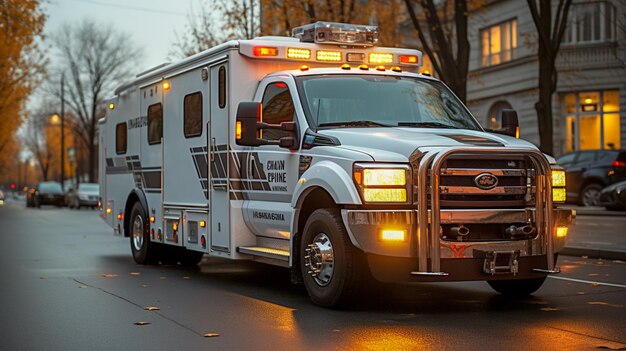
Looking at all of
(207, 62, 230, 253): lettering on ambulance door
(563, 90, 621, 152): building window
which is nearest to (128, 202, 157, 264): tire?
(207, 62, 230, 253): lettering on ambulance door

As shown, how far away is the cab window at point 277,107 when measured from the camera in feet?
33.3

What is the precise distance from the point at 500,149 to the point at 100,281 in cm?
548

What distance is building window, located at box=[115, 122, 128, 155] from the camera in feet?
50.4

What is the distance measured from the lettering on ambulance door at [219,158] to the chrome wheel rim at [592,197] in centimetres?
1853

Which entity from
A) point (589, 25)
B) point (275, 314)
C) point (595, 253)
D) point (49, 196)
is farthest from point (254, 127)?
point (49, 196)

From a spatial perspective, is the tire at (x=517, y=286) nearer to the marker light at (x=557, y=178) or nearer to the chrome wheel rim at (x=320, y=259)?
the marker light at (x=557, y=178)

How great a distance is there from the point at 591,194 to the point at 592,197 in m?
0.09

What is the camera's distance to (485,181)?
852 cm

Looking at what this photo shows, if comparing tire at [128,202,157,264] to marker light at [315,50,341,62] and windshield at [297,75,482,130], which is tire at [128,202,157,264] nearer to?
marker light at [315,50,341,62]

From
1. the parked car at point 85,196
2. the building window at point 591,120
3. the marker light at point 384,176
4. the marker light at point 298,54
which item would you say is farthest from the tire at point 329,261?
the parked car at point 85,196

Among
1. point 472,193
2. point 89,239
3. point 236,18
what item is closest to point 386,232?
point 472,193

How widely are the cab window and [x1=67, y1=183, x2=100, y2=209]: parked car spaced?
38666 mm

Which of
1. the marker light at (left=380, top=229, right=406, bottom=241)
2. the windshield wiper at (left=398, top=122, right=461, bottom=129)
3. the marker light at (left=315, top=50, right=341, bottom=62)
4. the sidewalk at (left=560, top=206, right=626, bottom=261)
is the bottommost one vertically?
the sidewalk at (left=560, top=206, right=626, bottom=261)

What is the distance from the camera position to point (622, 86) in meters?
36.1
